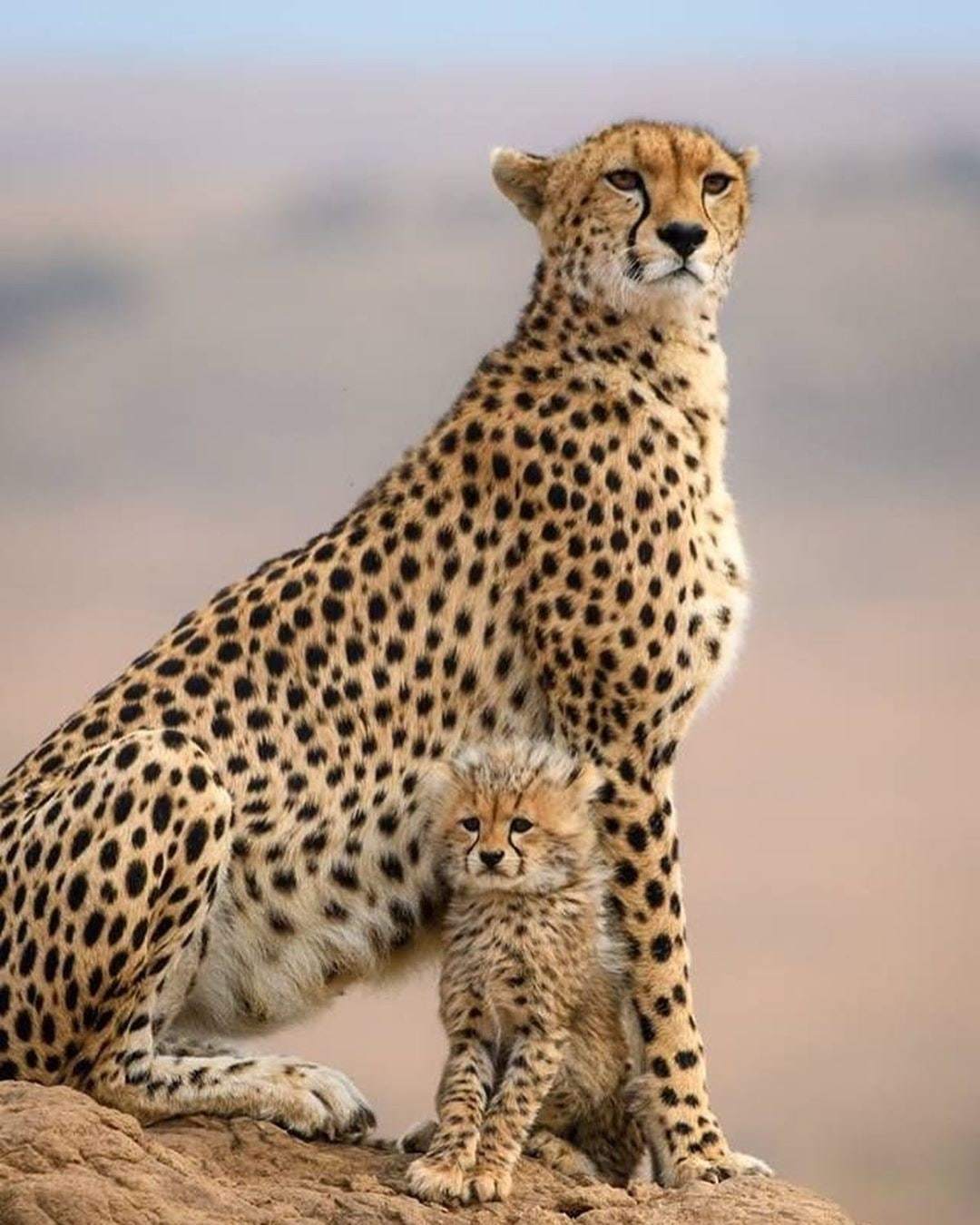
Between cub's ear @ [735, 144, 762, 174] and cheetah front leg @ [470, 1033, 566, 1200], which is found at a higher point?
cub's ear @ [735, 144, 762, 174]

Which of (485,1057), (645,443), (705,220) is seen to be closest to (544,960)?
(485,1057)

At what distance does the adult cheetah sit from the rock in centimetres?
11

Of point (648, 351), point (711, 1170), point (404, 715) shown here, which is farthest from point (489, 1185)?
point (648, 351)

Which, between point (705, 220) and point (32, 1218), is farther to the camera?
point (705, 220)

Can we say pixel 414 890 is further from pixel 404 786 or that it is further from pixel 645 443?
pixel 645 443

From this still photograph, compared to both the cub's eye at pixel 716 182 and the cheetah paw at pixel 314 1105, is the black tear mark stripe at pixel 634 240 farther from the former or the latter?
the cheetah paw at pixel 314 1105

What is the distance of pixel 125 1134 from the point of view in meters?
4.86

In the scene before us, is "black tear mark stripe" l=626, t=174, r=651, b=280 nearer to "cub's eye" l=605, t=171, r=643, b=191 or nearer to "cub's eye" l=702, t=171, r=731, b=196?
"cub's eye" l=605, t=171, r=643, b=191

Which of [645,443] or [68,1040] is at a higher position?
[645,443]

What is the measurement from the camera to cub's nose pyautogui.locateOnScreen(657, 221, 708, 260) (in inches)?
215

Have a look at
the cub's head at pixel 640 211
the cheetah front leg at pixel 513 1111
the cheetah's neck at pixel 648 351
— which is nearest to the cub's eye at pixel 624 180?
the cub's head at pixel 640 211

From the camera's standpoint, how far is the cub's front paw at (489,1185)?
4934mm

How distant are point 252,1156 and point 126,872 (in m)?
0.57

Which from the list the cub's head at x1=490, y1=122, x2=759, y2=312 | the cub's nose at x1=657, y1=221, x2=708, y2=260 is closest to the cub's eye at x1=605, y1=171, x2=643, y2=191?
the cub's head at x1=490, y1=122, x2=759, y2=312
